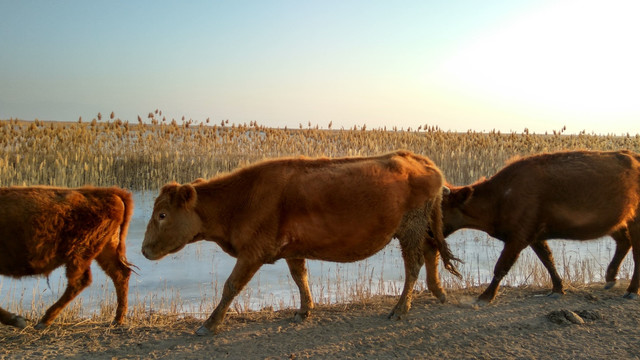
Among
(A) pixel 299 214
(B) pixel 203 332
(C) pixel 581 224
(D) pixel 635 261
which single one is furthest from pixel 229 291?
(D) pixel 635 261

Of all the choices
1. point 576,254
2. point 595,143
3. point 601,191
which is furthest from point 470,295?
point 595,143

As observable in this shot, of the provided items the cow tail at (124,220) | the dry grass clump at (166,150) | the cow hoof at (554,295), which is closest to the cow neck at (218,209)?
the cow tail at (124,220)

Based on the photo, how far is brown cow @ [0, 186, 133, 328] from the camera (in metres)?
4.86

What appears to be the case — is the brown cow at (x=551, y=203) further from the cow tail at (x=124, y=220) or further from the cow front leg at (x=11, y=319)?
the cow front leg at (x=11, y=319)

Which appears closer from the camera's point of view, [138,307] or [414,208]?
[414,208]

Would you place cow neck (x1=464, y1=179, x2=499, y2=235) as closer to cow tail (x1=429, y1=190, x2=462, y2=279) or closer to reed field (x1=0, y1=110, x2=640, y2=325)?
cow tail (x1=429, y1=190, x2=462, y2=279)

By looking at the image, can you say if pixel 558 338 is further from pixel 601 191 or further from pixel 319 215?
pixel 319 215

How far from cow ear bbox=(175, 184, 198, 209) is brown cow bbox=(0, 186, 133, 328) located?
2.14ft

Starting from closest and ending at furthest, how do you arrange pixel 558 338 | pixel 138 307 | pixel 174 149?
pixel 558 338, pixel 138 307, pixel 174 149

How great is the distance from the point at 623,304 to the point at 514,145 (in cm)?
1499

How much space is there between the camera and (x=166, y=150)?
16234 millimetres

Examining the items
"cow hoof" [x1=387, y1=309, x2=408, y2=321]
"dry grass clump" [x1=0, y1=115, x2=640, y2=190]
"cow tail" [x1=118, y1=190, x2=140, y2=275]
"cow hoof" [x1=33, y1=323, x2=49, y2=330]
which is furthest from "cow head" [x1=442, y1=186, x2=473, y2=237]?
"dry grass clump" [x1=0, y1=115, x2=640, y2=190]

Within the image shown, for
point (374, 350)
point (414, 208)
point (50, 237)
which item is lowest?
point (374, 350)

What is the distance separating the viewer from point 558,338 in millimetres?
4844
